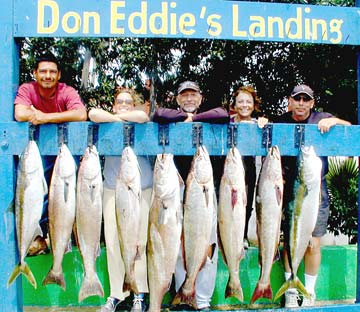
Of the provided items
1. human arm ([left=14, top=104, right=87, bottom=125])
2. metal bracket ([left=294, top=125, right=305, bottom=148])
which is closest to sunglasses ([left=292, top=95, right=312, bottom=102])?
metal bracket ([left=294, top=125, right=305, bottom=148])

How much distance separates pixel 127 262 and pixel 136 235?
0.20 m

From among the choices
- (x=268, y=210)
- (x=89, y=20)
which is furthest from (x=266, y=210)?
(x=89, y=20)

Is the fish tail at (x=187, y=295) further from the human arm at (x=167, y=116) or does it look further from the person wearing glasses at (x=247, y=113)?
the person wearing glasses at (x=247, y=113)

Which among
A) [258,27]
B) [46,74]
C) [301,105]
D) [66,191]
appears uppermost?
[258,27]

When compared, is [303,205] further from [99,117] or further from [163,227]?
[99,117]

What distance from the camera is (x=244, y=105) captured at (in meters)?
4.61

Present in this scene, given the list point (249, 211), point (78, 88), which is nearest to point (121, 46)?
point (78, 88)

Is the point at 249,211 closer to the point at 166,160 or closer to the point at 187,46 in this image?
the point at 166,160

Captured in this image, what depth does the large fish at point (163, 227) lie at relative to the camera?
3.64 meters

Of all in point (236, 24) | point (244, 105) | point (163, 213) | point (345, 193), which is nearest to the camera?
point (163, 213)

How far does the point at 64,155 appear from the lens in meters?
3.69

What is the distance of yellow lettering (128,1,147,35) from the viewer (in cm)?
392

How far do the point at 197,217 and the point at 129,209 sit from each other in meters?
0.48

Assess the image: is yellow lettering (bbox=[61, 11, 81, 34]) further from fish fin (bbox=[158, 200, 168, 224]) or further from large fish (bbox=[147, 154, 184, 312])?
fish fin (bbox=[158, 200, 168, 224])
